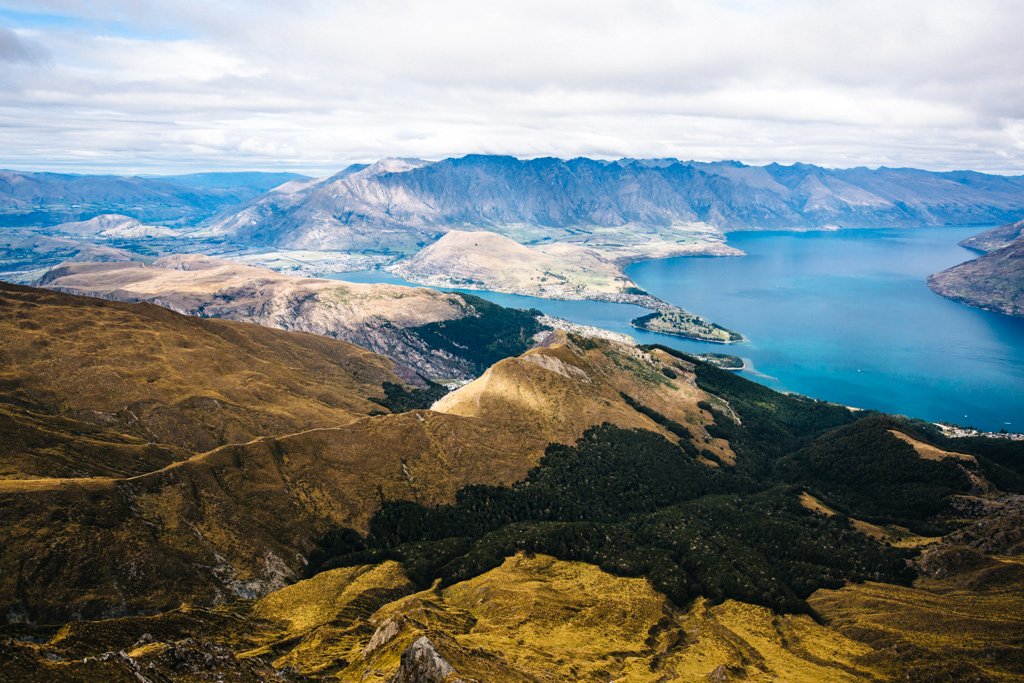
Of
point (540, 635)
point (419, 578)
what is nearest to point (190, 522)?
point (419, 578)

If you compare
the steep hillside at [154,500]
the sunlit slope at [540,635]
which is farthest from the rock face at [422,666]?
the steep hillside at [154,500]

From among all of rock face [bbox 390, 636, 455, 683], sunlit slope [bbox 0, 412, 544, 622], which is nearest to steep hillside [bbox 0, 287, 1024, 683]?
rock face [bbox 390, 636, 455, 683]

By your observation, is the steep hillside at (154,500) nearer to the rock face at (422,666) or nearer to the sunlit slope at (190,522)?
the sunlit slope at (190,522)

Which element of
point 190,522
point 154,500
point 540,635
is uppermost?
point 154,500

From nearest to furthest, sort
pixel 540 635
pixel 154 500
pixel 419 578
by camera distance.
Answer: pixel 540 635 < pixel 154 500 < pixel 419 578

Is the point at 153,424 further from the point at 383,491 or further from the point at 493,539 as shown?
the point at 493,539

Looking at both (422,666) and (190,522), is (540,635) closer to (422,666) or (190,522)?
(422,666)

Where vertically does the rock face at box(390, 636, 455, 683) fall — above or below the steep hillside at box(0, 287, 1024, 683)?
above

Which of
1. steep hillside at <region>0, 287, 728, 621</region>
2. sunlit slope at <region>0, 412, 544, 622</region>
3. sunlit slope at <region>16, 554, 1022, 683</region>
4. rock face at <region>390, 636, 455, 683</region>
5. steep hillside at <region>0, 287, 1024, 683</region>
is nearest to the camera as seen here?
rock face at <region>390, 636, 455, 683</region>

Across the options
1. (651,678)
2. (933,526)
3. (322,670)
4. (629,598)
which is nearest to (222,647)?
(322,670)

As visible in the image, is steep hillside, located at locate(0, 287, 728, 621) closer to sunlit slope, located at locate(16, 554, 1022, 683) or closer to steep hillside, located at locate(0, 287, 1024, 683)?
steep hillside, located at locate(0, 287, 1024, 683)

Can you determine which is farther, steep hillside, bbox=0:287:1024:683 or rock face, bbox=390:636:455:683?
steep hillside, bbox=0:287:1024:683
